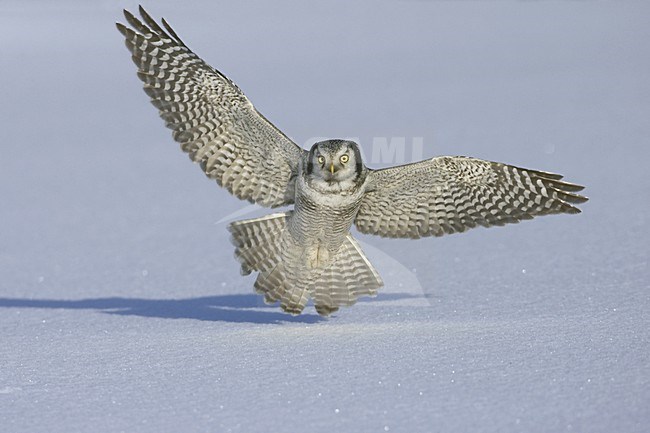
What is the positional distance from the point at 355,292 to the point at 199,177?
4.65 metres

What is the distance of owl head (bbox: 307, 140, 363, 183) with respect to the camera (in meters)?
4.84

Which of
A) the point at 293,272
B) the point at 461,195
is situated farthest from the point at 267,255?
the point at 461,195

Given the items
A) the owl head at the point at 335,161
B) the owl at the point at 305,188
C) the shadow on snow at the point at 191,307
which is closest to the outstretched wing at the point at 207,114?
the owl at the point at 305,188

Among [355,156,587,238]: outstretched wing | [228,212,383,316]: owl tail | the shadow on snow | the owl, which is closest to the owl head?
the owl

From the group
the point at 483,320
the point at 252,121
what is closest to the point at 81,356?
the point at 252,121

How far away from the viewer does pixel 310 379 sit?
12.4ft

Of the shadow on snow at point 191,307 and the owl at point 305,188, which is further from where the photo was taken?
the shadow on snow at point 191,307

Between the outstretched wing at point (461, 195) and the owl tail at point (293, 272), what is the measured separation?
33cm

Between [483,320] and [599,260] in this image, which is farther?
[599,260]

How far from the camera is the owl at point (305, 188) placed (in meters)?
4.98

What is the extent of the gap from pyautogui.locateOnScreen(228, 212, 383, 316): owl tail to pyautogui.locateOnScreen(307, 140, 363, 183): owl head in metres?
0.40

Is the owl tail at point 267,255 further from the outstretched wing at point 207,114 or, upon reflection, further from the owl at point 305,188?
the outstretched wing at point 207,114

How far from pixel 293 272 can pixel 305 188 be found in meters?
0.46

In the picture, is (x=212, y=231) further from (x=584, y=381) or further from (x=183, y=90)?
(x=584, y=381)
